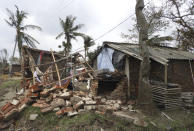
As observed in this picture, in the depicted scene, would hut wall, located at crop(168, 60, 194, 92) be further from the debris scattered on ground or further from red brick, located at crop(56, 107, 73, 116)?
the debris scattered on ground

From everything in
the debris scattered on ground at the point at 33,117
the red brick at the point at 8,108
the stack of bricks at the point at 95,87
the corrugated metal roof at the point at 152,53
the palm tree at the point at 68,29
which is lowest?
the debris scattered on ground at the point at 33,117

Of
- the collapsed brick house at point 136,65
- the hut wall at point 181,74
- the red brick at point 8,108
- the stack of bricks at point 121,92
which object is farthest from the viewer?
the hut wall at point 181,74

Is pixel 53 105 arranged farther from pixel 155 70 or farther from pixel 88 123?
pixel 155 70

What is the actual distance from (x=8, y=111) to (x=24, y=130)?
1.40 meters

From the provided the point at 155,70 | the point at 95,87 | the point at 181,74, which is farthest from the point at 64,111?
the point at 181,74

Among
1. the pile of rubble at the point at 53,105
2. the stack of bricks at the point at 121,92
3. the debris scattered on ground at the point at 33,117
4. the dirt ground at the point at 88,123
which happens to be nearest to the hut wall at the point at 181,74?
the stack of bricks at the point at 121,92

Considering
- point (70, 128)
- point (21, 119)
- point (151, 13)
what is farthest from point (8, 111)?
point (151, 13)

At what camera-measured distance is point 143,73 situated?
4.64m

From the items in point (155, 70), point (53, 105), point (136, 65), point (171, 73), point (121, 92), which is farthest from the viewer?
point (171, 73)

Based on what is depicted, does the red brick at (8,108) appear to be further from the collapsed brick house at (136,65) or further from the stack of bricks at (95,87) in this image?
the collapsed brick house at (136,65)

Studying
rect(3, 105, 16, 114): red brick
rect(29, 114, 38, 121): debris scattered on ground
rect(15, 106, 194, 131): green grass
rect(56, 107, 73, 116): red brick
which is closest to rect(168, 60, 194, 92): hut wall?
rect(15, 106, 194, 131): green grass

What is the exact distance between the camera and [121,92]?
5.67 meters

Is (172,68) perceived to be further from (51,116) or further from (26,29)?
(26,29)

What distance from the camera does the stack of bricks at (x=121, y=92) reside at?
5.55m
